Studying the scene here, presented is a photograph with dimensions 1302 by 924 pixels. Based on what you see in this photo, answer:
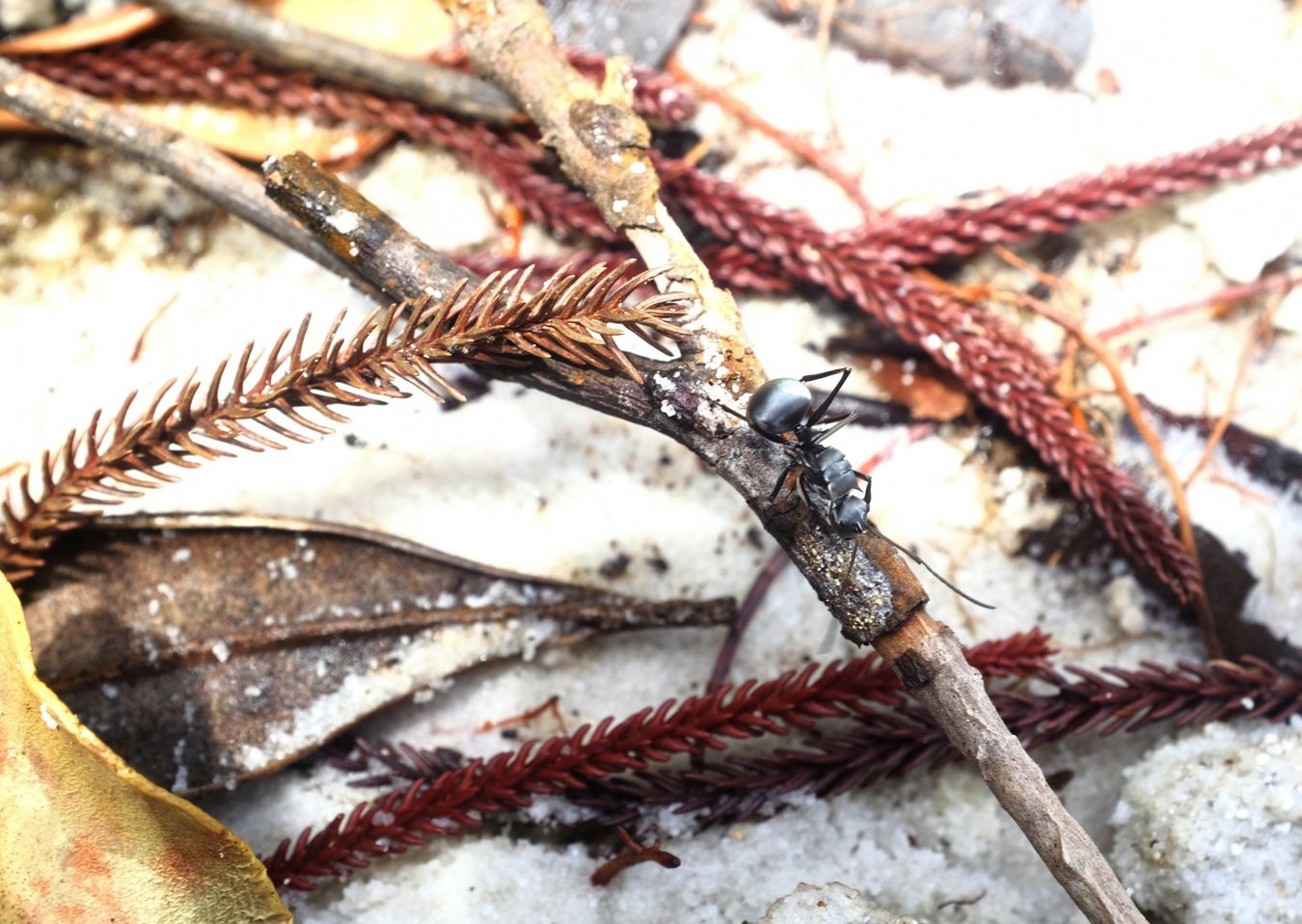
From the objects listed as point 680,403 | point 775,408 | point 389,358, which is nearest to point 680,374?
point 680,403

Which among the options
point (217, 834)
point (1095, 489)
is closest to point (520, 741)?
point (217, 834)

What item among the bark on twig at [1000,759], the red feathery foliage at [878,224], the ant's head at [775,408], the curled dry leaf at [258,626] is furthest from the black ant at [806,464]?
the red feathery foliage at [878,224]

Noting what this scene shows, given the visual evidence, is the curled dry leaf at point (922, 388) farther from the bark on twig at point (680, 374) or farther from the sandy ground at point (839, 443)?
the bark on twig at point (680, 374)

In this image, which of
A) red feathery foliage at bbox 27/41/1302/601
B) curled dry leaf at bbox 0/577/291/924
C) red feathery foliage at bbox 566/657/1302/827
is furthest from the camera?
red feathery foliage at bbox 27/41/1302/601

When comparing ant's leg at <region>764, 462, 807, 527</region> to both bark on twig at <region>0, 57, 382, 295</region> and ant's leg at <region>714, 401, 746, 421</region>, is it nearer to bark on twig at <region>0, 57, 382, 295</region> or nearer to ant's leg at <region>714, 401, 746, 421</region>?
ant's leg at <region>714, 401, 746, 421</region>

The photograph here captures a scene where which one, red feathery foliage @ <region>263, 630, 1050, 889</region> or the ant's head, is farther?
red feathery foliage @ <region>263, 630, 1050, 889</region>

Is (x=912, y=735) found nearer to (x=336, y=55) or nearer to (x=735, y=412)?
(x=735, y=412)

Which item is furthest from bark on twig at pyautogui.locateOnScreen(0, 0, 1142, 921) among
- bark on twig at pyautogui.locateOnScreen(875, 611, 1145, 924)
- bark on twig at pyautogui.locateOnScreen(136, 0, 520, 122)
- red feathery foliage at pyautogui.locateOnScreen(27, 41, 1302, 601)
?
red feathery foliage at pyautogui.locateOnScreen(27, 41, 1302, 601)
